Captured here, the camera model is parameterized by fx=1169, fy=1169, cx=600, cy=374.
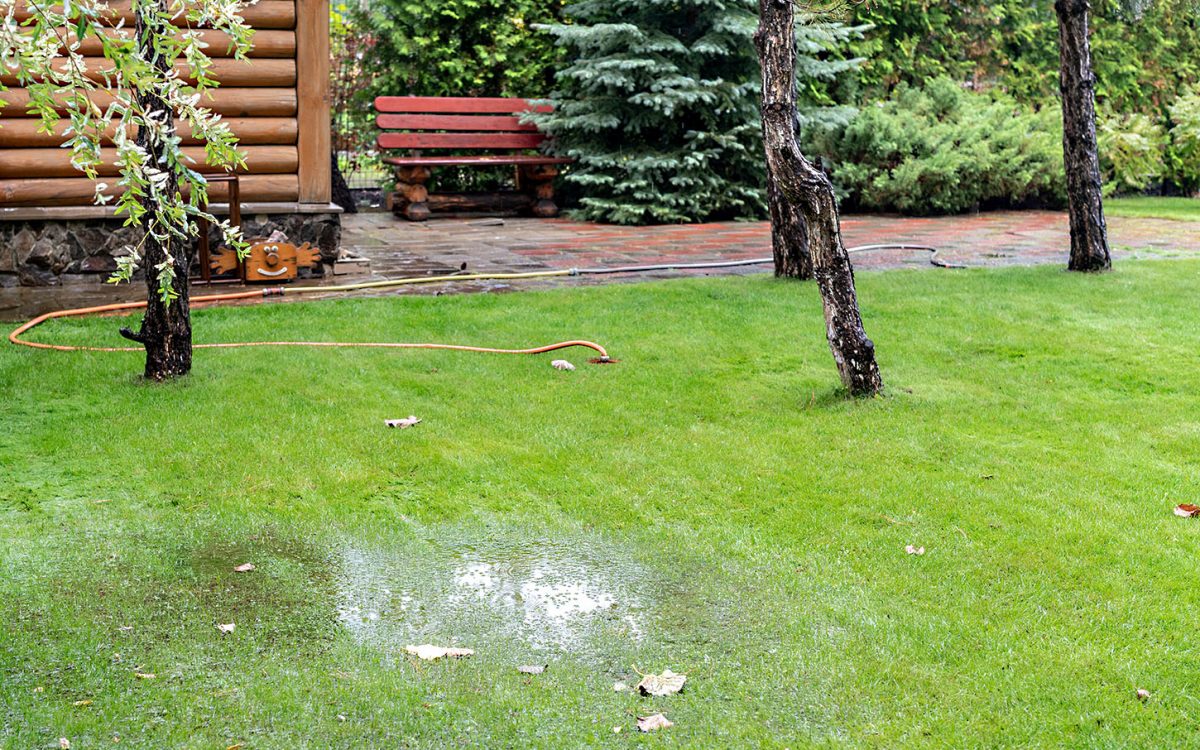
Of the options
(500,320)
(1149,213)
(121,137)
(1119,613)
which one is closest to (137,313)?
(500,320)

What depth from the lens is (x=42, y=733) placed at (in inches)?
99.0

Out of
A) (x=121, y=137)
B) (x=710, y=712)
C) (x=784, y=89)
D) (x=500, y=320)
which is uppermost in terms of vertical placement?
(x=784, y=89)

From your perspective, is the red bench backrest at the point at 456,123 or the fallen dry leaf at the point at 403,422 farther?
the red bench backrest at the point at 456,123

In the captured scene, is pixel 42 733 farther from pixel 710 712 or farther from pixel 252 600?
pixel 710 712

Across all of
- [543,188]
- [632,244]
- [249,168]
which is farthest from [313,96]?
[543,188]

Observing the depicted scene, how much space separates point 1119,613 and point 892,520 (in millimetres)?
843

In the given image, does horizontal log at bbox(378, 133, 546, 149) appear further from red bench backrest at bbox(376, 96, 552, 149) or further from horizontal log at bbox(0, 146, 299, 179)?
horizontal log at bbox(0, 146, 299, 179)

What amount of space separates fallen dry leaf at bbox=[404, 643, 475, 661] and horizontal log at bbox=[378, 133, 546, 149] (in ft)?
37.2

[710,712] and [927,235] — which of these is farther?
[927,235]

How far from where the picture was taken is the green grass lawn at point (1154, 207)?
45.9 feet

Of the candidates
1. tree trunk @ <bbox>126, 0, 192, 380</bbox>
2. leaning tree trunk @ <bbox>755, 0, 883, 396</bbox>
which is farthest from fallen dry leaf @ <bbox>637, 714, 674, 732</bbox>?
tree trunk @ <bbox>126, 0, 192, 380</bbox>

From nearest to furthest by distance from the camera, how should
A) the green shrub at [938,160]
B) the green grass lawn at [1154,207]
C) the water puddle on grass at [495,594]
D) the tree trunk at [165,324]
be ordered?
the water puddle on grass at [495,594]
the tree trunk at [165,324]
the green shrub at [938,160]
the green grass lawn at [1154,207]

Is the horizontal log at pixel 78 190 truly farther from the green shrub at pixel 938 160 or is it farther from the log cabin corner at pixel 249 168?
the green shrub at pixel 938 160

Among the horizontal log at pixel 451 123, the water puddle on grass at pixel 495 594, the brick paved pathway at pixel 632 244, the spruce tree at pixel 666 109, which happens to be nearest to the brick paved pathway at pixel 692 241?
the brick paved pathway at pixel 632 244
